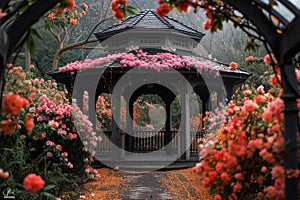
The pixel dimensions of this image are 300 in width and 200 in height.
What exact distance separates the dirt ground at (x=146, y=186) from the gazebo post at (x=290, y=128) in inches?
138

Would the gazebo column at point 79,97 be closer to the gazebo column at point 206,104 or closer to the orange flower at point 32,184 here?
the gazebo column at point 206,104

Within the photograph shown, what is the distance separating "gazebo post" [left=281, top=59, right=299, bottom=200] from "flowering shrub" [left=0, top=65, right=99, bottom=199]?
306 cm

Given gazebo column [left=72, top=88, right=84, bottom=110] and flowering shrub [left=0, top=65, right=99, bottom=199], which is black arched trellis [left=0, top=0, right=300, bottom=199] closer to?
flowering shrub [left=0, top=65, right=99, bottom=199]

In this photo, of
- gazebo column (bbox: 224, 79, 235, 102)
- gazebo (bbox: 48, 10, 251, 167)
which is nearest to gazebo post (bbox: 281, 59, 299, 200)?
gazebo (bbox: 48, 10, 251, 167)

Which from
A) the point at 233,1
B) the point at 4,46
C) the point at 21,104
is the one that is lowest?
the point at 21,104

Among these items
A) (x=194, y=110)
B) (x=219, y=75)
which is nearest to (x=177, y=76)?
(x=219, y=75)

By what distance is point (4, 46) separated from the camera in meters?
2.31

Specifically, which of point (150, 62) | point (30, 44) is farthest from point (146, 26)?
point (30, 44)

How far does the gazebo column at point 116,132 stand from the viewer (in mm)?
9633

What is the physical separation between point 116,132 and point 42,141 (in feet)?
13.3

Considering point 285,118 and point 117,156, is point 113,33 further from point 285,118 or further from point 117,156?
point 285,118

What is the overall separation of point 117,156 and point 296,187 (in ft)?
24.9

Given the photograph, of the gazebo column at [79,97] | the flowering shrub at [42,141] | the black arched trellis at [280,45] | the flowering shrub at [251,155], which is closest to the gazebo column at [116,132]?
the gazebo column at [79,97]

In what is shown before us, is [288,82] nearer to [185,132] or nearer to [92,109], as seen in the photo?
[185,132]
